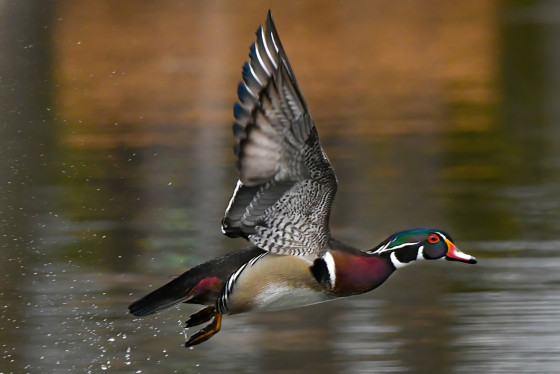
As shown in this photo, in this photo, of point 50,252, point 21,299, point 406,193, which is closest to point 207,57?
point 406,193

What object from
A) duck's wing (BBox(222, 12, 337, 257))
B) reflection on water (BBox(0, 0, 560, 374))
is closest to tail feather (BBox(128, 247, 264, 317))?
duck's wing (BBox(222, 12, 337, 257))

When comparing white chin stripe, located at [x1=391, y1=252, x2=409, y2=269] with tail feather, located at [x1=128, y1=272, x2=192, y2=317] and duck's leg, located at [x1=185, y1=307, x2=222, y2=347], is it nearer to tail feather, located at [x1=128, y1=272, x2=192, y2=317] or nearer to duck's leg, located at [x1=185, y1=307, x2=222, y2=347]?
duck's leg, located at [x1=185, y1=307, x2=222, y2=347]

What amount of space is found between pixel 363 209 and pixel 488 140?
11.7 ft

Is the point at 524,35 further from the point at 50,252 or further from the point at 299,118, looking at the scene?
the point at 299,118

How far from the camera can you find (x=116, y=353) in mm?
7691

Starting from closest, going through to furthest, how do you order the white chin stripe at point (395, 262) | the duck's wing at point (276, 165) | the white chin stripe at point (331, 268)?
the duck's wing at point (276, 165)
the white chin stripe at point (331, 268)
the white chin stripe at point (395, 262)

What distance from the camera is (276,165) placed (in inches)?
238

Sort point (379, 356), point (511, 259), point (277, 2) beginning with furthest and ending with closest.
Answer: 1. point (277, 2)
2. point (511, 259)
3. point (379, 356)

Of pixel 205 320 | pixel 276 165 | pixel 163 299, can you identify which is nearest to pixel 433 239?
pixel 276 165

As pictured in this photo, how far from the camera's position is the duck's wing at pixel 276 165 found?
574 cm

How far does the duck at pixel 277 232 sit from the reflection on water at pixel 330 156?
89 cm

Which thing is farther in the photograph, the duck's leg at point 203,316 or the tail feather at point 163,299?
the duck's leg at point 203,316

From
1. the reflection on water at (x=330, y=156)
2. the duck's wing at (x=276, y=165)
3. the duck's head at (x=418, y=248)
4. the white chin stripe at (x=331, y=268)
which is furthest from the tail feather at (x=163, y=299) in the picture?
the reflection on water at (x=330, y=156)

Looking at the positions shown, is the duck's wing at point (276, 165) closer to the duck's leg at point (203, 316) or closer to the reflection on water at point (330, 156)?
the duck's leg at point (203, 316)
